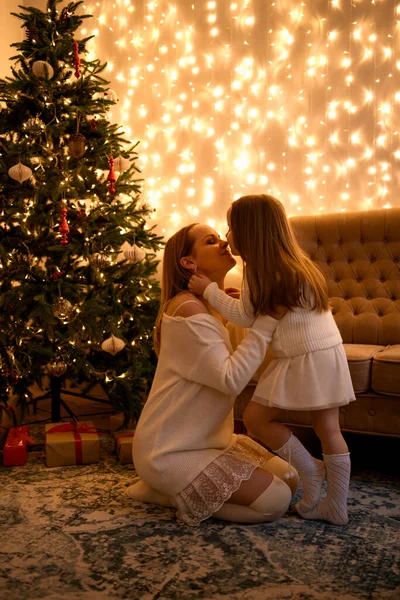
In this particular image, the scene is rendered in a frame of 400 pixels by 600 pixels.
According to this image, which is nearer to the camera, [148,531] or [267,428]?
[148,531]

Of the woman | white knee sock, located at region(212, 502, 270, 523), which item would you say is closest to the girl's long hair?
the woman

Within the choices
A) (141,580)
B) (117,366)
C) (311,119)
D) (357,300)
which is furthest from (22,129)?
(141,580)

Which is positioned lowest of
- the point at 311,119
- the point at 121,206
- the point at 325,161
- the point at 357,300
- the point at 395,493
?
the point at 395,493

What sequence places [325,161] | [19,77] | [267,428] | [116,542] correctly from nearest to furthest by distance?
[116,542]
[267,428]
[19,77]
[325,161]

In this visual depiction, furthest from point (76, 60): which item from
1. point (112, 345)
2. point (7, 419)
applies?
point (7, 419)

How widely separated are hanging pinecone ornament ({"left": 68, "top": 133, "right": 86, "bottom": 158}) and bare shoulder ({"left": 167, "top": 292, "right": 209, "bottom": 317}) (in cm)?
121

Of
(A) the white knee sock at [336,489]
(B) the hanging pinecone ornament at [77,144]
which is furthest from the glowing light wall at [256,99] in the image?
(A) the white knee sock at [336,489]

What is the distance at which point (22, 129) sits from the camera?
292cm

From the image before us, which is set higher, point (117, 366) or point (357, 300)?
point (357, 300)

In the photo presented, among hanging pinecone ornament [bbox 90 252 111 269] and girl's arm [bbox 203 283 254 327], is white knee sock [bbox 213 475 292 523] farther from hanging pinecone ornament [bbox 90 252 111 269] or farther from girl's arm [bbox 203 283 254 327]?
hanging pinecone ornament [bbox 90 252 111 269]

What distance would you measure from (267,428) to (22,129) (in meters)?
1.93

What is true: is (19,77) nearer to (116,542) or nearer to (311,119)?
(311,119)

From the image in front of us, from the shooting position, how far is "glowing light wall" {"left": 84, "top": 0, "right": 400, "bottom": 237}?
334 centimetres

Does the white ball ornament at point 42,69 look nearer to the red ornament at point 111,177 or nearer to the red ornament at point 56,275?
the red ornament at point 111,177
